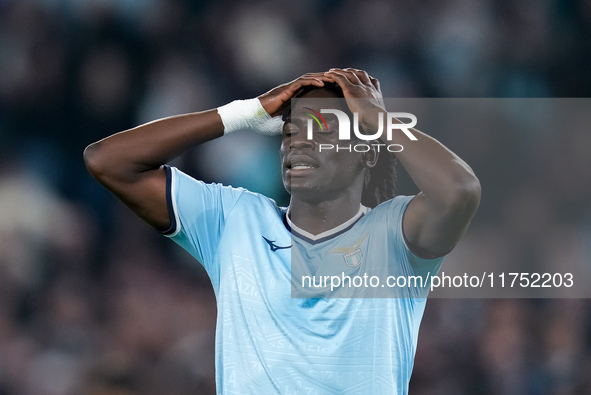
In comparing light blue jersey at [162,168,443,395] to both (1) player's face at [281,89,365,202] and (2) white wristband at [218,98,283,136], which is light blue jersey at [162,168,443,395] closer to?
(1) player's face at [281,89,365,202]

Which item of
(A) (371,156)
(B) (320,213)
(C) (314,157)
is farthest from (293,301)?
(A) (371,156)

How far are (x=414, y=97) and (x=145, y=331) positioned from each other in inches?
83.7

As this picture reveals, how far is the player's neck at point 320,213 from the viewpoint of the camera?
241 cm

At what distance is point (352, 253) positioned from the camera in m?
2.31

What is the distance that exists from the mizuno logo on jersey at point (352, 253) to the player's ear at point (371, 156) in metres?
0.31

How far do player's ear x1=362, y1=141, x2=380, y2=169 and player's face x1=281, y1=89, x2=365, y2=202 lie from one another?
0.28ft

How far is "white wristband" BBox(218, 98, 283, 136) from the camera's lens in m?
2.34

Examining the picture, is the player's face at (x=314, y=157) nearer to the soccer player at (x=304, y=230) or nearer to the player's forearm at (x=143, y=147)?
the soccer player at (x=304, y=230)

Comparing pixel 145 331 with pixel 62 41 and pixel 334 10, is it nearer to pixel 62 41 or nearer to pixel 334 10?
pixel 62 41

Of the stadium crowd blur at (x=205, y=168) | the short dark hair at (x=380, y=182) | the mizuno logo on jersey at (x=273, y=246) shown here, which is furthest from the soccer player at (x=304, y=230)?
the stadium crowd blur at (x=205, y=168)

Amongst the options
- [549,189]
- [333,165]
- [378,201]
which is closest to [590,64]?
[549,189]

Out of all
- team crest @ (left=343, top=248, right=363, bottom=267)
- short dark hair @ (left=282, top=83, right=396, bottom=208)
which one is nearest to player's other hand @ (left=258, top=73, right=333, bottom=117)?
short dark hair @ (left=282, top=83, right=396, bottom=208)

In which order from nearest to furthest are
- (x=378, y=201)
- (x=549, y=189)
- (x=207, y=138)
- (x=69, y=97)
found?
1. (x=207, y=138)
2. (x=378, y=201)
3. (x=549, y=189)
4. (x=69, y=97)

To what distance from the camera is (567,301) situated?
3854mm
